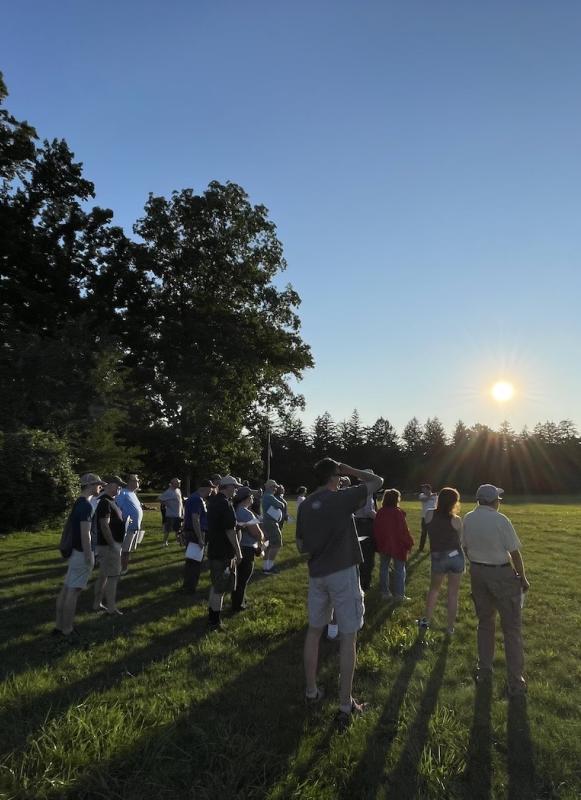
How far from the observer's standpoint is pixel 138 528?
10.4 meters

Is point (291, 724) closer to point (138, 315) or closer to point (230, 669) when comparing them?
point (230, 669)

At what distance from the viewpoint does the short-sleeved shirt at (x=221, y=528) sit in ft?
24.2

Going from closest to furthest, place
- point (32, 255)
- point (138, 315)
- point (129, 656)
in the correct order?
point (129, 656)
point (32, 255)
point (138, 315)

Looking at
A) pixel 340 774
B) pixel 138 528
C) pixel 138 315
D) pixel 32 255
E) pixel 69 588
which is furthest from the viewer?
pixel 138 315

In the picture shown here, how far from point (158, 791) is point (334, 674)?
2550mm

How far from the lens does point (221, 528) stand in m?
7.39

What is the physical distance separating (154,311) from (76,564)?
80.6ft

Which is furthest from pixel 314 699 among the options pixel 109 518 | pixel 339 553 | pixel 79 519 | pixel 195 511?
pixel 195 511

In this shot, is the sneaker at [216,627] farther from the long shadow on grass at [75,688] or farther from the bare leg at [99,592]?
the bare leg at [99,592]

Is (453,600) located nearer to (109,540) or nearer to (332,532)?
(332,532)

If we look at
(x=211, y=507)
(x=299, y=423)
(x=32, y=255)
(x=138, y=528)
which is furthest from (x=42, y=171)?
(x=299, y=423)

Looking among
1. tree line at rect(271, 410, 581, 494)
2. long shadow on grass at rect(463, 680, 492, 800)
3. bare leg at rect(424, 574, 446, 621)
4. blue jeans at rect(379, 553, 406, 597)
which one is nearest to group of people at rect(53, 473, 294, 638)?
blue jeans at rect(379, 553, 406, 597)

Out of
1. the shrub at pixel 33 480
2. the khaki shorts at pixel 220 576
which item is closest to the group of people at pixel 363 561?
the khaki shorts at pixel 220 576

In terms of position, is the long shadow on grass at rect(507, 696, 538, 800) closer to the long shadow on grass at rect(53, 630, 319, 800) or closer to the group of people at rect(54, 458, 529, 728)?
the group of people at rect(54, 458, 529, 728)
